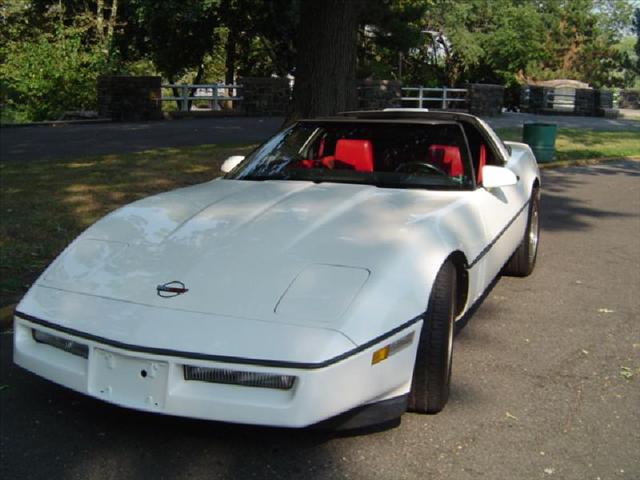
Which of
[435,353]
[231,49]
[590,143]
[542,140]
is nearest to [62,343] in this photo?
[435,353]

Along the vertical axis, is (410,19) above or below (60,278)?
above

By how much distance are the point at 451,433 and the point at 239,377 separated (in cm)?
108

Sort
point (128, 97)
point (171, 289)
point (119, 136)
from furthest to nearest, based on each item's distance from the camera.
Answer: point (128, 97) → point (119, 136) → point (171, 289)

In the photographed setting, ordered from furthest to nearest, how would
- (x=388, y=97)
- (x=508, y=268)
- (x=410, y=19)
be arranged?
1. (x=410, y=19)
2. (x=388, y=97)
3. (x=508, y=268)

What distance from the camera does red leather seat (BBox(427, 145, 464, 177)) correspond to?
15.8 ft

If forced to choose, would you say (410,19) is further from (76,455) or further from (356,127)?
(76,455)

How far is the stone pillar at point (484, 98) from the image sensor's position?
86.3 feet

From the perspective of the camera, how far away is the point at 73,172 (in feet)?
33.1

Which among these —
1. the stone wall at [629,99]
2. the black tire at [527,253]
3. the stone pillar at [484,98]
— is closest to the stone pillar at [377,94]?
the stone pillar at [484,98]

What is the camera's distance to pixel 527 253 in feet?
20.0

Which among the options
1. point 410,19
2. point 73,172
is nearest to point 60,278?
point 73,172

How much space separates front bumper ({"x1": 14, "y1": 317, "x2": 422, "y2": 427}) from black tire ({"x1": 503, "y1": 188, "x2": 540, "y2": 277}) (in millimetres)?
3128

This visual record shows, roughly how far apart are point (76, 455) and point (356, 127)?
289 centimetres

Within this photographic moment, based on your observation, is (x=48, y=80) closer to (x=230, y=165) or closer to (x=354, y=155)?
(x=230, y=165)
